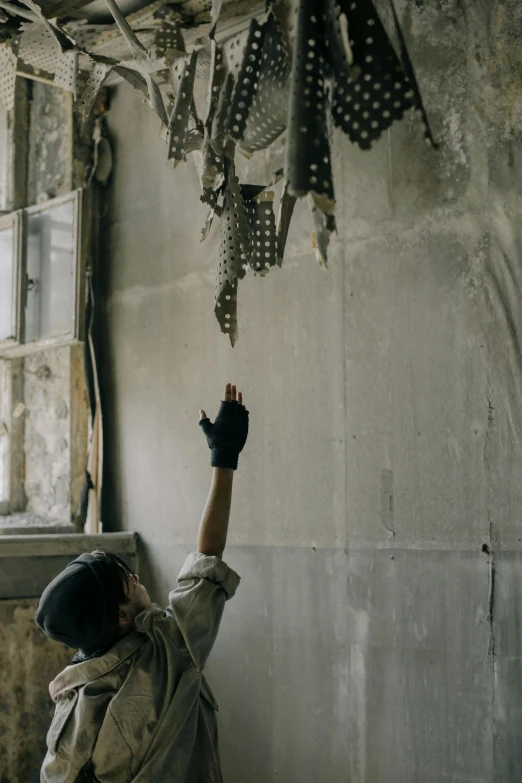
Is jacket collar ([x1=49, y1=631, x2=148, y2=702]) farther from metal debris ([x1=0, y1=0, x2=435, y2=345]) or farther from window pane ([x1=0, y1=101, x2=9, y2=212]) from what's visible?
window pane ([x1=0, y1=101, x2=9, y2=212])

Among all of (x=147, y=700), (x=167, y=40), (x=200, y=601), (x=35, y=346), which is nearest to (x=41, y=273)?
(x=35, y=346)

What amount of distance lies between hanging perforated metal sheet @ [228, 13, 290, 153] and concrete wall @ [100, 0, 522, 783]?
0.99m

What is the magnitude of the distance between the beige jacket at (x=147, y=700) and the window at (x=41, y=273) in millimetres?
2402

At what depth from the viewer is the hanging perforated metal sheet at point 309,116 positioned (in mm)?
2062

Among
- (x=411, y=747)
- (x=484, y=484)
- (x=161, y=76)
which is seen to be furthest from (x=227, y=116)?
(x=411, y=747)

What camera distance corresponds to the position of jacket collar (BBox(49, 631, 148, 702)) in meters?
1.99

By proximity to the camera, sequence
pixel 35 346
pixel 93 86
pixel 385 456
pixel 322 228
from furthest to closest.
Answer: pixel 35 346 < pixel 385 456 < pixel 93 86 < pixel 322 228

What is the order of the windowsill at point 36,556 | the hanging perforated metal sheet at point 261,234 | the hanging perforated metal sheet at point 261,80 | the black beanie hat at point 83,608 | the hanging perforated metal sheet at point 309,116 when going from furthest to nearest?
the windowsill at point 36,556, the hanging perforated metal sheet at point 261,234, the hanging perforated metal sheet at point 261,80, the hanging perforated metal sheet at point 309,116, the black beanie hat at point 83,608

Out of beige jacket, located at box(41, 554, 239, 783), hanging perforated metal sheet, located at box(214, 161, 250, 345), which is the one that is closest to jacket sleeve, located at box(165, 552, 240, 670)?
beige jacket, located at box(41, 554, 239, 783)

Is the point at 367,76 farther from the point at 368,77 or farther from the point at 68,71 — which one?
the point at 68,71

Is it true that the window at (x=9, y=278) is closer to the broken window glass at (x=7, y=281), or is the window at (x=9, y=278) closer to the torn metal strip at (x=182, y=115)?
the broken window glass at (x=7, y=281)

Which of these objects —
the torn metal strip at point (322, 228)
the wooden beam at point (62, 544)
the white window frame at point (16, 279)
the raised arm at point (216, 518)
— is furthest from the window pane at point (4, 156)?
the raised arm at point (216, 518)

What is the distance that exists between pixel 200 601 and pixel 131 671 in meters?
0.24

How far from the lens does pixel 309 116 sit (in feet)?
6.91
